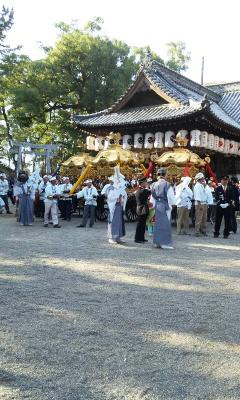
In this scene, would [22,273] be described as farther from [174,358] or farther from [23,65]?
[23,65]

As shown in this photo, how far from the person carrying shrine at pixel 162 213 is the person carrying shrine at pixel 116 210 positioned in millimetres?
1039

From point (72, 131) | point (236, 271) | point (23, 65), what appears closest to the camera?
point (236, 271)

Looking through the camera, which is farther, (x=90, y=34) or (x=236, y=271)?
(x=90, y=34)

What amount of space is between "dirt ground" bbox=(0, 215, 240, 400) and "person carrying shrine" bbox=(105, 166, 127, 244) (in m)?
2.01

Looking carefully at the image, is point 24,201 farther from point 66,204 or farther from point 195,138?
point 195,138

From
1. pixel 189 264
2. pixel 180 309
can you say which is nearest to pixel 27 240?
pixel 189 264

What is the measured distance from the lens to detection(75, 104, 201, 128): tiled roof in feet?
67.9

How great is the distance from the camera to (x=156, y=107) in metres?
23.0

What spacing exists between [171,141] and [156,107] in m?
2.60

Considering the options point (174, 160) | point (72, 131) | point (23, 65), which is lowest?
point (174, 160)

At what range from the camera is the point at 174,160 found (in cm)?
1680

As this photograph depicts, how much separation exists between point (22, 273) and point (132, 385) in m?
4.24

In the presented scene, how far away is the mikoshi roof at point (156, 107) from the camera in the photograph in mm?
20766

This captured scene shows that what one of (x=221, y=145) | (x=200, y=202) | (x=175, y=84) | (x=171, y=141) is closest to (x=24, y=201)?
(x=200, y=202)
